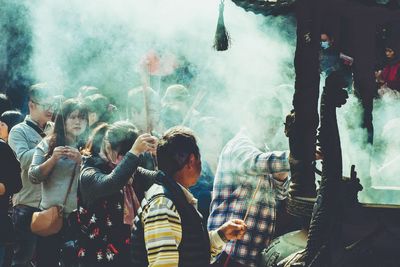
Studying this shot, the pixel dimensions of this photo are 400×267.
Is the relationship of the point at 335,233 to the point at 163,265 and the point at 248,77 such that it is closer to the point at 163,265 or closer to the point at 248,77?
the point at 163,265

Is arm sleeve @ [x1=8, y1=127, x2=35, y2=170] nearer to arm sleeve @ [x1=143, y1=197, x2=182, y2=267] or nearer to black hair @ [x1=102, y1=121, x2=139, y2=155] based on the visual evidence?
black hair @ [x1=102, y1=121, x2=139, y2=155]

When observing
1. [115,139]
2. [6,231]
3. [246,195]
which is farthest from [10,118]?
[246,195]

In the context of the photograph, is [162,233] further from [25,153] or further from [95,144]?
[25,153]

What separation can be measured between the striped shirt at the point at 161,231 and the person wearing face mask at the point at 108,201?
43.2 inches

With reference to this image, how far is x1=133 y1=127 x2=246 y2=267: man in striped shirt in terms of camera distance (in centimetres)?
316

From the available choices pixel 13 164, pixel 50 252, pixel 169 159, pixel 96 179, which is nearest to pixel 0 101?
pixel 13 164

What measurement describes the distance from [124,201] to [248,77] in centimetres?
268

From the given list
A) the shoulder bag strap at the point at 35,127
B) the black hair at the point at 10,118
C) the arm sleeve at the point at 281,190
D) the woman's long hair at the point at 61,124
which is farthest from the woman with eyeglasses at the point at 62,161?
the arm sleeve at the point at 281,190

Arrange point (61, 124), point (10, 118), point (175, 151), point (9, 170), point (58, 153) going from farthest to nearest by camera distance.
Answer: point (10, 118), point (61, 124), point (58, 153), point (9, 170), point (175, 151)

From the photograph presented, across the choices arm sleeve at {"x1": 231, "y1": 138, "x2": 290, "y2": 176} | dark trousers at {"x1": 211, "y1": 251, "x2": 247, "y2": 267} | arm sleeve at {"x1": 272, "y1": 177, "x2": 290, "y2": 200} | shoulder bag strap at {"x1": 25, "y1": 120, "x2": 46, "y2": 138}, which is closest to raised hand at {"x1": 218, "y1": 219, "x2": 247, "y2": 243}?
arm sleeve at {"x1": 231, "y1": 138, "x2": 290, "y2": 176}

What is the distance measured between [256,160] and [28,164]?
2.50 meters

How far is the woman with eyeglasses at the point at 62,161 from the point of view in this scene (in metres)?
5.31

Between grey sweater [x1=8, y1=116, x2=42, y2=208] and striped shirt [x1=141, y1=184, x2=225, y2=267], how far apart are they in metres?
2.75

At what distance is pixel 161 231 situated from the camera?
124 inches
